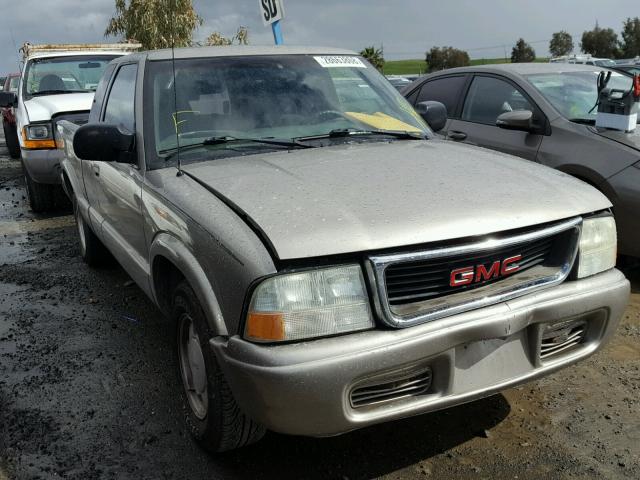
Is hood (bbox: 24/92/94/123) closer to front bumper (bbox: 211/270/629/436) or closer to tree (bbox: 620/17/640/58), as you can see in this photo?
front bumper (bbox: 211/270/629/436)

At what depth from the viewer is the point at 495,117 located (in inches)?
229

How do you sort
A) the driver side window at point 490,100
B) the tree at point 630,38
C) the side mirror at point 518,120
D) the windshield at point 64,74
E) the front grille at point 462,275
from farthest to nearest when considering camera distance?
the tree at point 630,38
the windshield at point 64,74
the driver side window at point 490,100
the side mirror at point 518,120
the front grille at point 462,275

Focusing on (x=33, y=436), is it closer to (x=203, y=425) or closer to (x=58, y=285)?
(x=203, y=425)

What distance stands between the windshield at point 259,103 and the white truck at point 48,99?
3409mm

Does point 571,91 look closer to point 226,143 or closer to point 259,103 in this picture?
point 259,103

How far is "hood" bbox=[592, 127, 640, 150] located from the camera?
4.69 metres

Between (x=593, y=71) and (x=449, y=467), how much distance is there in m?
4.52

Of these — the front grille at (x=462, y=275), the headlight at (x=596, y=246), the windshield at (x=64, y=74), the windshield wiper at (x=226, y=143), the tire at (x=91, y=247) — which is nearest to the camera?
the front grille at (x=462, y=275)

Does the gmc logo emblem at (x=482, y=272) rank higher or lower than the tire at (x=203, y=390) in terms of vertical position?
higher

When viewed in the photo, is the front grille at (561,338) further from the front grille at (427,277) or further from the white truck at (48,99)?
the white truck at (48,99)

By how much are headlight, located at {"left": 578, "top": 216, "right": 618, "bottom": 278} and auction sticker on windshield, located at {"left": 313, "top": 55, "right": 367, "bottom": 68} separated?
185cm

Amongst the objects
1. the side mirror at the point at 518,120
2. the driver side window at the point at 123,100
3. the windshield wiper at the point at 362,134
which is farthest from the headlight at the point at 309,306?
the side mirror at the point at 518,120

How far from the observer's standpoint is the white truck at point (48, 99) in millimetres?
7598

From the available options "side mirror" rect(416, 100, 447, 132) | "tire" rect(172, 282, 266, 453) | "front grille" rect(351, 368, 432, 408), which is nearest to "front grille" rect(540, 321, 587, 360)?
"front grille" rect(351, 368, 432, 408)
